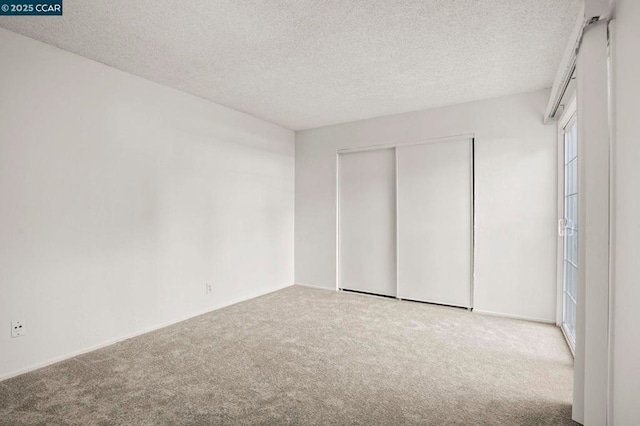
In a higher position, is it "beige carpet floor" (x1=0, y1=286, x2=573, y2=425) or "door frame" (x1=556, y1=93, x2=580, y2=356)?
"door frame" (x1=556, y1=93, x2=580, y2=356)

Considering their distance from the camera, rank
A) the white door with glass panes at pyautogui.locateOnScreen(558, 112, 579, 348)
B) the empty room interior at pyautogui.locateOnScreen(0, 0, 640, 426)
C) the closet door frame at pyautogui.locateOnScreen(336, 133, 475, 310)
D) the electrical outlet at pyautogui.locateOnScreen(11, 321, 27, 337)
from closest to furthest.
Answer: the empty room interior at pyautogui.locateOnScreen(0, 0, 640, 426), the electrical outlet at pyautogui.locateOnScreen(11, 321, 27, 337), the white door with glass panes at pyautogui.locateOnScreen(558, 112, 579, 348), the closet door frame at pyautogui.locateOnScreen(336, 133, 475, 310)

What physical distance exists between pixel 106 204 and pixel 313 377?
231 cm

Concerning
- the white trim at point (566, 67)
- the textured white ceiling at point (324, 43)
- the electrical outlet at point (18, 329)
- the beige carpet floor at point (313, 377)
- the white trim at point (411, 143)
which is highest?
the textured white ceiling at point (324, 43)

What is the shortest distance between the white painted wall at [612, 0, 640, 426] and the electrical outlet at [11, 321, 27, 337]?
11.7 ft

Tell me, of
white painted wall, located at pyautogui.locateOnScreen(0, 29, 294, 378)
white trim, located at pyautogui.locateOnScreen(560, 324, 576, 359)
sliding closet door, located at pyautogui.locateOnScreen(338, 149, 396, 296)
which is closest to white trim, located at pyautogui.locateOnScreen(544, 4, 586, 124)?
sliding closet door, located at pyautogui.locateOnScreen(338, 149, 396, 296)

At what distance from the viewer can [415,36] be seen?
2.36 metres

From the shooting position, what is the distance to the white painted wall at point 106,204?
7.60ft

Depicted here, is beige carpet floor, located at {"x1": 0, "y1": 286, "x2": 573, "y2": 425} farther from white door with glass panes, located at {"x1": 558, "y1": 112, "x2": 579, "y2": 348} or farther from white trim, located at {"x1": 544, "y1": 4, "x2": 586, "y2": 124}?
white trim, located at {"x1": 544, "y1": 4, "x2": 586, "y2": 124}

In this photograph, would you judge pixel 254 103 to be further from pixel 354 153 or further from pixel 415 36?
pixel 415 36

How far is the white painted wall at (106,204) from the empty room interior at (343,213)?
18 millimetres

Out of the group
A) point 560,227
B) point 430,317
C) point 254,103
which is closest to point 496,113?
point 560,227

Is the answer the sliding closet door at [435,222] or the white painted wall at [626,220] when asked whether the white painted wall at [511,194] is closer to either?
the sliding closet door at [435,222]

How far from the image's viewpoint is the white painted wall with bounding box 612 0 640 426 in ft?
4.09

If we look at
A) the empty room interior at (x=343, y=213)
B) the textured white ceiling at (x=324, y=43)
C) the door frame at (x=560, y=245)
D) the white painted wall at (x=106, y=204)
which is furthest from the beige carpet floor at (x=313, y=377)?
the textured white ceiling at (x=324, y=43)
